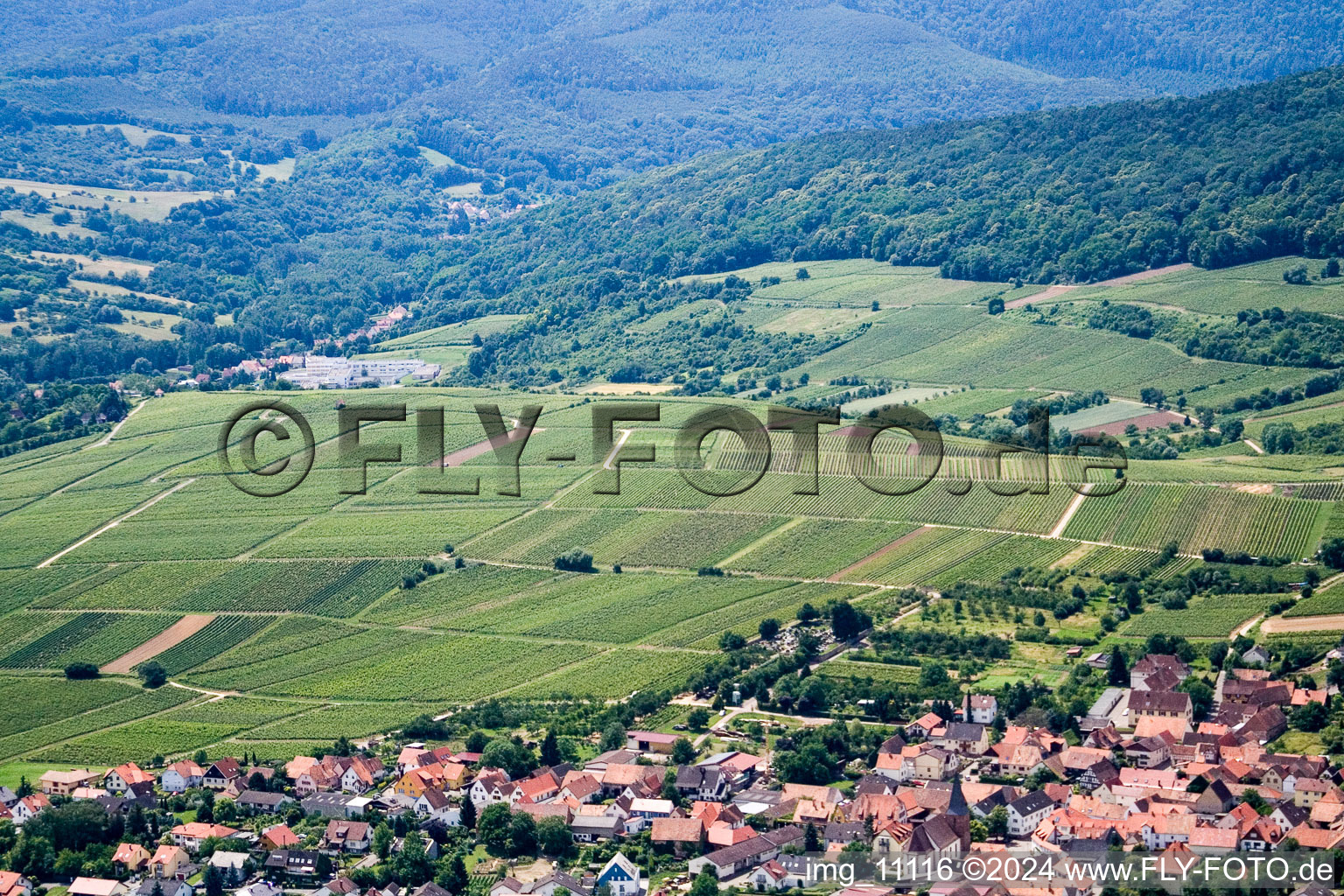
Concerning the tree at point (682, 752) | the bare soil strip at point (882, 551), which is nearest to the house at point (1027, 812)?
the tree at point (682, 752)

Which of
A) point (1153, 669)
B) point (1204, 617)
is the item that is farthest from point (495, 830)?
point (1204, 617)

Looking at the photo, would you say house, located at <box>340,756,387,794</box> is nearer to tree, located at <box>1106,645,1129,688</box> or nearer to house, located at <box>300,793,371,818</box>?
house, located at <box>300,793,371,818</box>

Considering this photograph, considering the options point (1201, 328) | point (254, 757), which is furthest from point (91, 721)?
point (1201, 328)

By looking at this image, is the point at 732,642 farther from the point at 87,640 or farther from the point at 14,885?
the point at 14,885

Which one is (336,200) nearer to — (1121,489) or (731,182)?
(731,182)

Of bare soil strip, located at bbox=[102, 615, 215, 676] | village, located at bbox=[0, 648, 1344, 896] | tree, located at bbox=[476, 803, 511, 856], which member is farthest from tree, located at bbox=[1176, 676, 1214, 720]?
bare soil strip, located at bbox=[102, 615, 215, 676]
